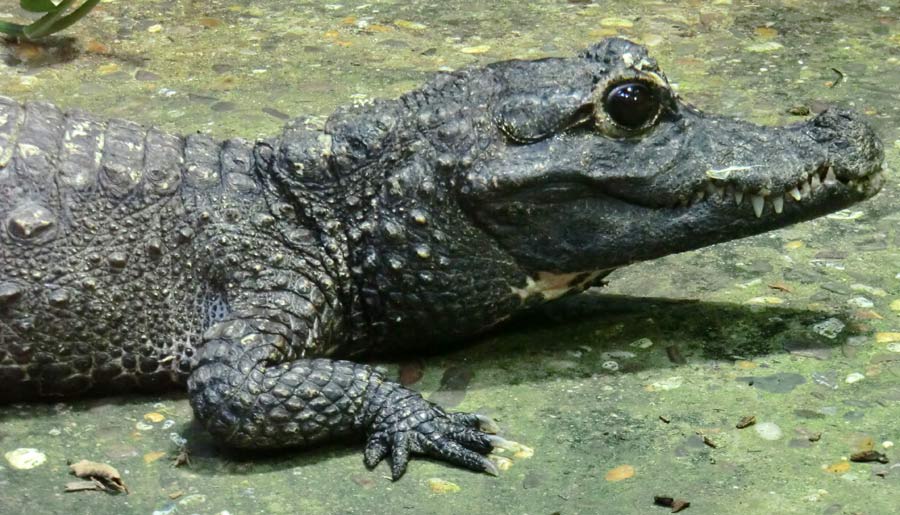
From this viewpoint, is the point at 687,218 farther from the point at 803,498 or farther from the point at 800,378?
the point at 803,498

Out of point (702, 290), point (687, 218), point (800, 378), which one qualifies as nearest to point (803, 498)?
point (800, 378)

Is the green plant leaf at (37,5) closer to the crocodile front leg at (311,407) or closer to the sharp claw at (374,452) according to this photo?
the crocodile front leg at (311,407)

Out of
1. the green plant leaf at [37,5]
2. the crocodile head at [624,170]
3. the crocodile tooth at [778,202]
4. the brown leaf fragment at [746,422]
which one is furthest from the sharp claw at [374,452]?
the green plant leaf at [37,5]

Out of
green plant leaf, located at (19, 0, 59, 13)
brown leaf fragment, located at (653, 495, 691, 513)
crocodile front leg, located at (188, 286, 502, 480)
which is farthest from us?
green plant leaf, located at (19, 0, 59, 13)

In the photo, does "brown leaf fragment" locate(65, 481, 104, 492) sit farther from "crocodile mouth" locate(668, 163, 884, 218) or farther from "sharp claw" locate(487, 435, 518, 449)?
"crocodile mouth" locate(668, 163, 884, 218)

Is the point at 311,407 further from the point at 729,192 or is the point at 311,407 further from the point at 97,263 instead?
the point at 729,192

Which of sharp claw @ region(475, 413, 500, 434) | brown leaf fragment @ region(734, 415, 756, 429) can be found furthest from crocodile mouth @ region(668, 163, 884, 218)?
sharp claw @ region(475, 413, 500, 434)
